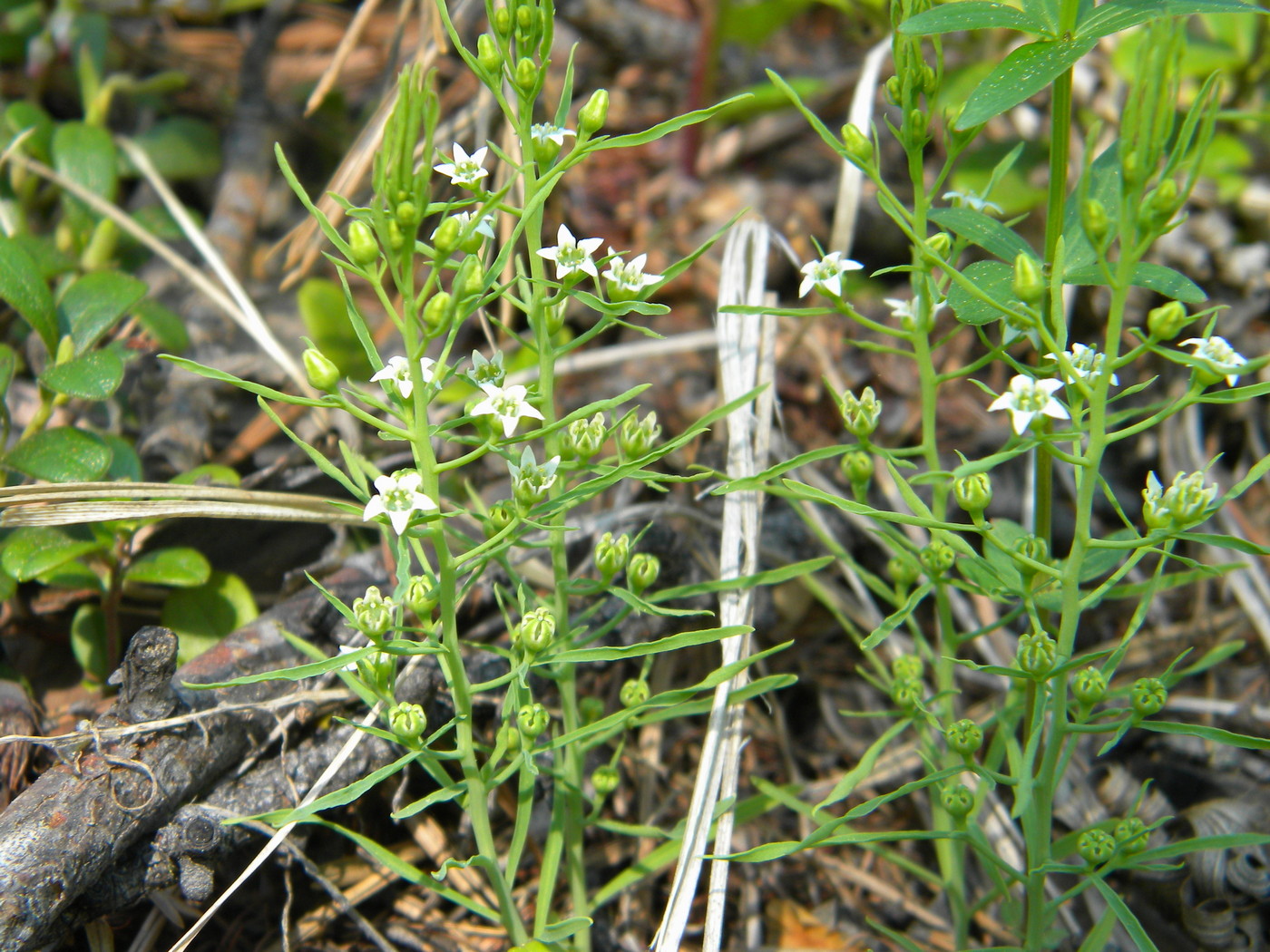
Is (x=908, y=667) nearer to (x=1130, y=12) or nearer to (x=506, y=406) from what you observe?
(x=506, y=406)

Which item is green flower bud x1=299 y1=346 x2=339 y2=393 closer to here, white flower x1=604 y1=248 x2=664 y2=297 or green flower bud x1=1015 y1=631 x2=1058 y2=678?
white flower x1=604 y1=248 x2=664 y2=297

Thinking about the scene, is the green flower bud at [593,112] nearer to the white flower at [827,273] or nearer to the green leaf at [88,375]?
the white flower at [827,273]

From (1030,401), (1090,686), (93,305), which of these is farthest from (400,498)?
(93,305)

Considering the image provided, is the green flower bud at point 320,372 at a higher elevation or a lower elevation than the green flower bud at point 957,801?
higher

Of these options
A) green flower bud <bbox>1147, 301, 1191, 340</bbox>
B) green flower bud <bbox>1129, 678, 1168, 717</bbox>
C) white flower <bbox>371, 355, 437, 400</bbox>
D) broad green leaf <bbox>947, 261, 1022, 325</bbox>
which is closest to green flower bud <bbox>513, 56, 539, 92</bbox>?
white flower <bbox>371, 355, 437, 400</bbox>

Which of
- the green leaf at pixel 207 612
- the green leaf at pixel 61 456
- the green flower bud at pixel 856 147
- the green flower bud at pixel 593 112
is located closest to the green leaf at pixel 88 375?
the green leaf at pixel 61 456

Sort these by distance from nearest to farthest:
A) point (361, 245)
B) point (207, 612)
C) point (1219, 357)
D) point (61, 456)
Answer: point (361, 245) → point (1219, 357) → point (61, 456) → point (207, 612)
